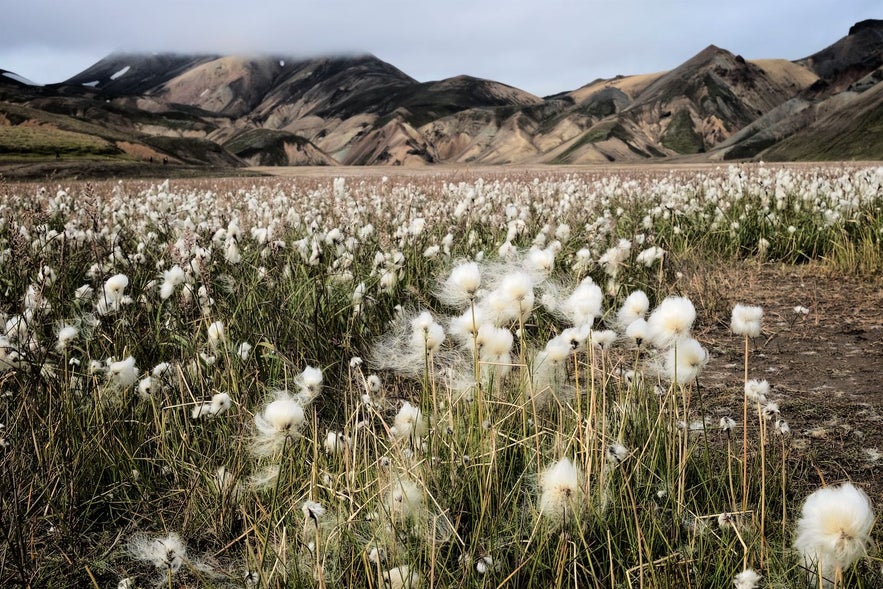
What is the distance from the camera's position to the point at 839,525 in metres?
1.54

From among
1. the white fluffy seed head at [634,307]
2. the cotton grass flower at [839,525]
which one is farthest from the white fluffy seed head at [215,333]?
the cotton grass flower at [839,525]

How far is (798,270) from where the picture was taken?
7.45 m

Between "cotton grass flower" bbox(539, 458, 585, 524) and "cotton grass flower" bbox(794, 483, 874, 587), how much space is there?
23.5 inches

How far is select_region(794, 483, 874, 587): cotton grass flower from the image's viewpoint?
5.00ft

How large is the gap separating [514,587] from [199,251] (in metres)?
2.47

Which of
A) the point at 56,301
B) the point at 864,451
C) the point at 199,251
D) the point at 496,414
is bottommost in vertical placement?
the point at 864,451

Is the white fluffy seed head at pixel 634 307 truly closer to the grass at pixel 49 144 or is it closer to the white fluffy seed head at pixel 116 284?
the white fluffy seed head at pixel 116 284

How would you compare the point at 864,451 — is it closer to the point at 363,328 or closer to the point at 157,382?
the point at 363,328

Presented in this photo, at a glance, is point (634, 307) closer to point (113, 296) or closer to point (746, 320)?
point (746, 320)

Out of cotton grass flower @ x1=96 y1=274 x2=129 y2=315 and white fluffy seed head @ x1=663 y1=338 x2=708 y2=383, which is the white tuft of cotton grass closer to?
white fluffy seed head @ x1=663 y1=338 x2=708 y2=383

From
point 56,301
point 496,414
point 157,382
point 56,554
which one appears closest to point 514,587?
point 496,414

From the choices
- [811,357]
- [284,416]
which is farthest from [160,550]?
[811,357]

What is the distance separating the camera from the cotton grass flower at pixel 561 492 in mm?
1898

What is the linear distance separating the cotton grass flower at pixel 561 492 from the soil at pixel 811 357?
26.8 inches
